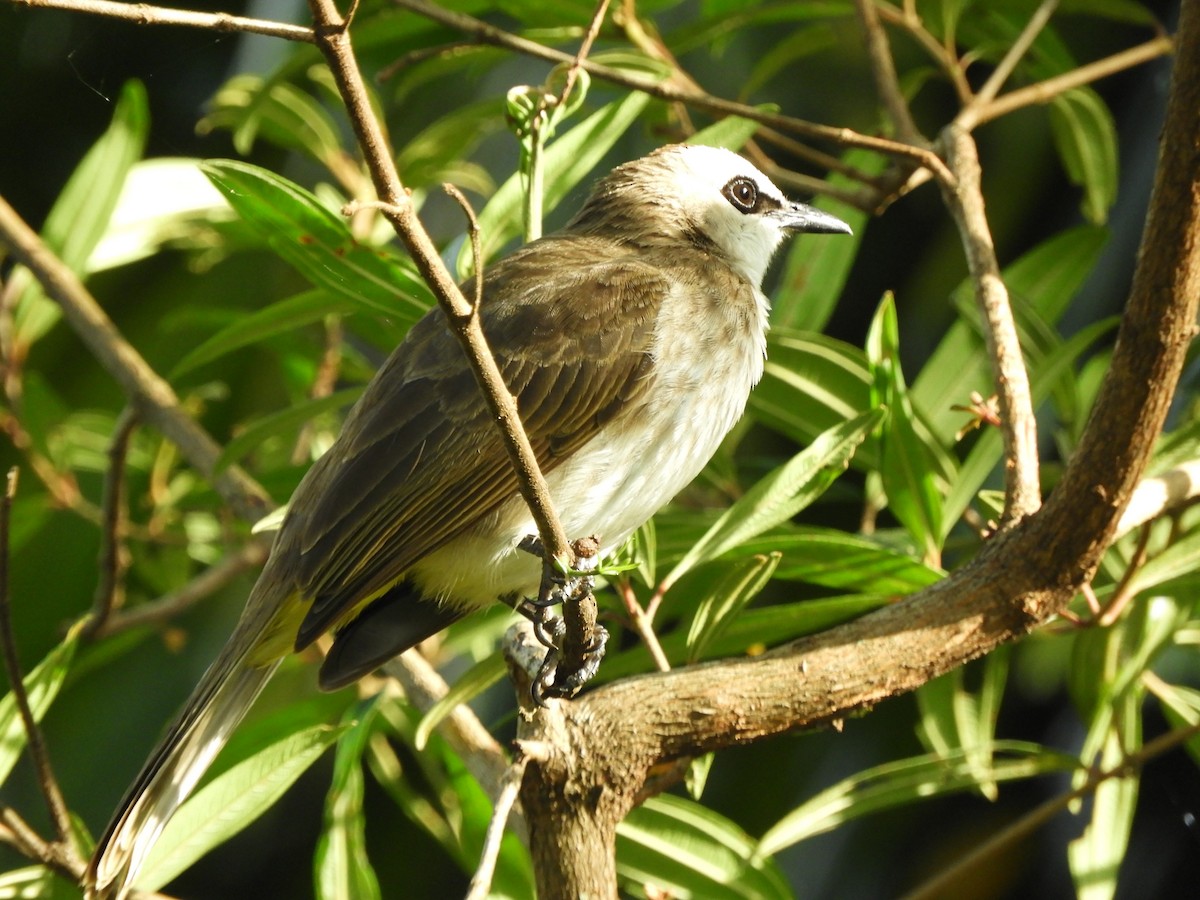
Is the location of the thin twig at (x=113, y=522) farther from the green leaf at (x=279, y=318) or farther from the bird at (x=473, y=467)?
the bird at (x=473, y=467)

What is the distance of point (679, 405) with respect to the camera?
8.36 ft

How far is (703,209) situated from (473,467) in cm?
103

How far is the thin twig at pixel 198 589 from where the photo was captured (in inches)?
123

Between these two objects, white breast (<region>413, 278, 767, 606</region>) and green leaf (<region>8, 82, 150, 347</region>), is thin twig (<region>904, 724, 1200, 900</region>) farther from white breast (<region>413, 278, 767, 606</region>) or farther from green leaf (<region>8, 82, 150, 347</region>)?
green leaf (<region>8, 82, 150, 347</region>)

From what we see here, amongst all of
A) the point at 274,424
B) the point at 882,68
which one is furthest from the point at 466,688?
the point at 882,68

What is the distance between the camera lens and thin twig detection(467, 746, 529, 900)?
1.69 m

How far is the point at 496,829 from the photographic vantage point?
Result: 5.74 ft

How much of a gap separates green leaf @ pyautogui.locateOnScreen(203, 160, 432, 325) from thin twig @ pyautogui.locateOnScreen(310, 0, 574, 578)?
94 cm

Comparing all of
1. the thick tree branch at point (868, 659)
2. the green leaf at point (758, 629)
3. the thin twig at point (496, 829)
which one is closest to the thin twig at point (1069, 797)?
the green leaf at point (758, 629)

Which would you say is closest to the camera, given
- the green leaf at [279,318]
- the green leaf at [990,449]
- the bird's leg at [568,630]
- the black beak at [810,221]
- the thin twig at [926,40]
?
the bird's leg at [568,630]

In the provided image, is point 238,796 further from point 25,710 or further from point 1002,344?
point 1002,344

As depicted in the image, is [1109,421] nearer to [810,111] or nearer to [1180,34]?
[1180,34]

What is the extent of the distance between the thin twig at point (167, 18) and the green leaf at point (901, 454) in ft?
4.10

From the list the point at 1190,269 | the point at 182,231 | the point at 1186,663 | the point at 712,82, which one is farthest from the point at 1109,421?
the point at 712,82
